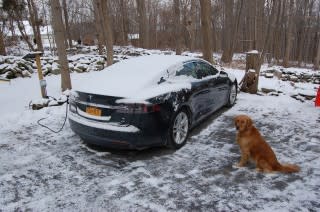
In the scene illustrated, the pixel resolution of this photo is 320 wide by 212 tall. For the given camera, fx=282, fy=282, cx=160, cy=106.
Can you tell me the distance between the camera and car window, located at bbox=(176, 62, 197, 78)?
522cm

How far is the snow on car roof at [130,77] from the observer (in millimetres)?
4301

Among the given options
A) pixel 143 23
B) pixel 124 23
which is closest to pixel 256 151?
pixel 143 23

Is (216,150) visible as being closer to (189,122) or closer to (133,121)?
(189,122)

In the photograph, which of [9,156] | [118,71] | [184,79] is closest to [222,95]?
[184,79]

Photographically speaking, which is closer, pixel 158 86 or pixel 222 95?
pixel 158 86

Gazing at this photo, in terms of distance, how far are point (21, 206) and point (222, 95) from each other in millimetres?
4773

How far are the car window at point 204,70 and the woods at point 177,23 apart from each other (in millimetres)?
4643

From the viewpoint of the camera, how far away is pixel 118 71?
17.0 ft

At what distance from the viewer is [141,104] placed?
4.07 m

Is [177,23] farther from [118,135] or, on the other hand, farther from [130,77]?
[118,135]

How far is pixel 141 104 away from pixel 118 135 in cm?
57

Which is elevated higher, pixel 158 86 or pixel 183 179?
pixel 158 86

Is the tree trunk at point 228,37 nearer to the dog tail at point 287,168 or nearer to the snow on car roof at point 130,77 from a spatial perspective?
the snow on car roof at point 130,77

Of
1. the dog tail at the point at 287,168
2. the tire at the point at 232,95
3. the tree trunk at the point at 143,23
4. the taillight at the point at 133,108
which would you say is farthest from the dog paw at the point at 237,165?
the tree trunk at the point at 143,23
